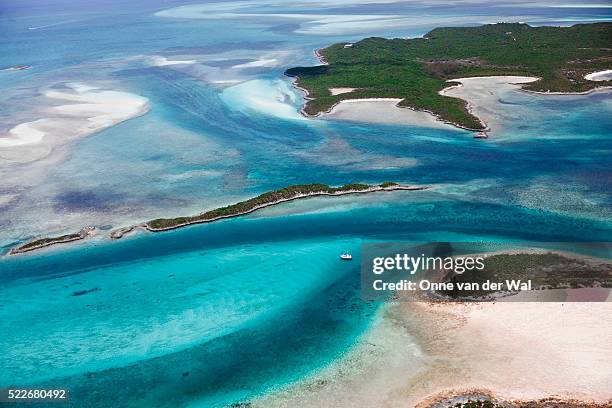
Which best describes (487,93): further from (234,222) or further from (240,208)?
(234,222)

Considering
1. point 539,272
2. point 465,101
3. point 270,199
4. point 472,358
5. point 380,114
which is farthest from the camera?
point 465,101

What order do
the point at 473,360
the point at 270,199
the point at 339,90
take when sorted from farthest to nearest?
the point at 339,90, the point at 270,199, the point at 473,360

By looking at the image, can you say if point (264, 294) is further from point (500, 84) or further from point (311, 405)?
point (500, 84)

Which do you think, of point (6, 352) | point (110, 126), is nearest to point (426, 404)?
point (6, 352)

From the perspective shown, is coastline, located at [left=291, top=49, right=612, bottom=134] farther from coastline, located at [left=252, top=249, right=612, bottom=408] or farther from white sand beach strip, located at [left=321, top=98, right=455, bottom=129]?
coastline, located at [left=252, top=249, right=612, bottom=408]

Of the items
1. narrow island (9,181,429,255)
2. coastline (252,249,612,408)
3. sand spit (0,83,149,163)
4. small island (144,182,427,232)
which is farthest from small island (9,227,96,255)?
coastline (252,249,612,408)

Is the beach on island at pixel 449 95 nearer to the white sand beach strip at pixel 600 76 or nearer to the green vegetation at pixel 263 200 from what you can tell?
the white sand beach strip at pixel 600 76

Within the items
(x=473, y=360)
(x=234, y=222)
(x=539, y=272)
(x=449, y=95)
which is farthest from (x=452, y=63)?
(x=473, y=360)
